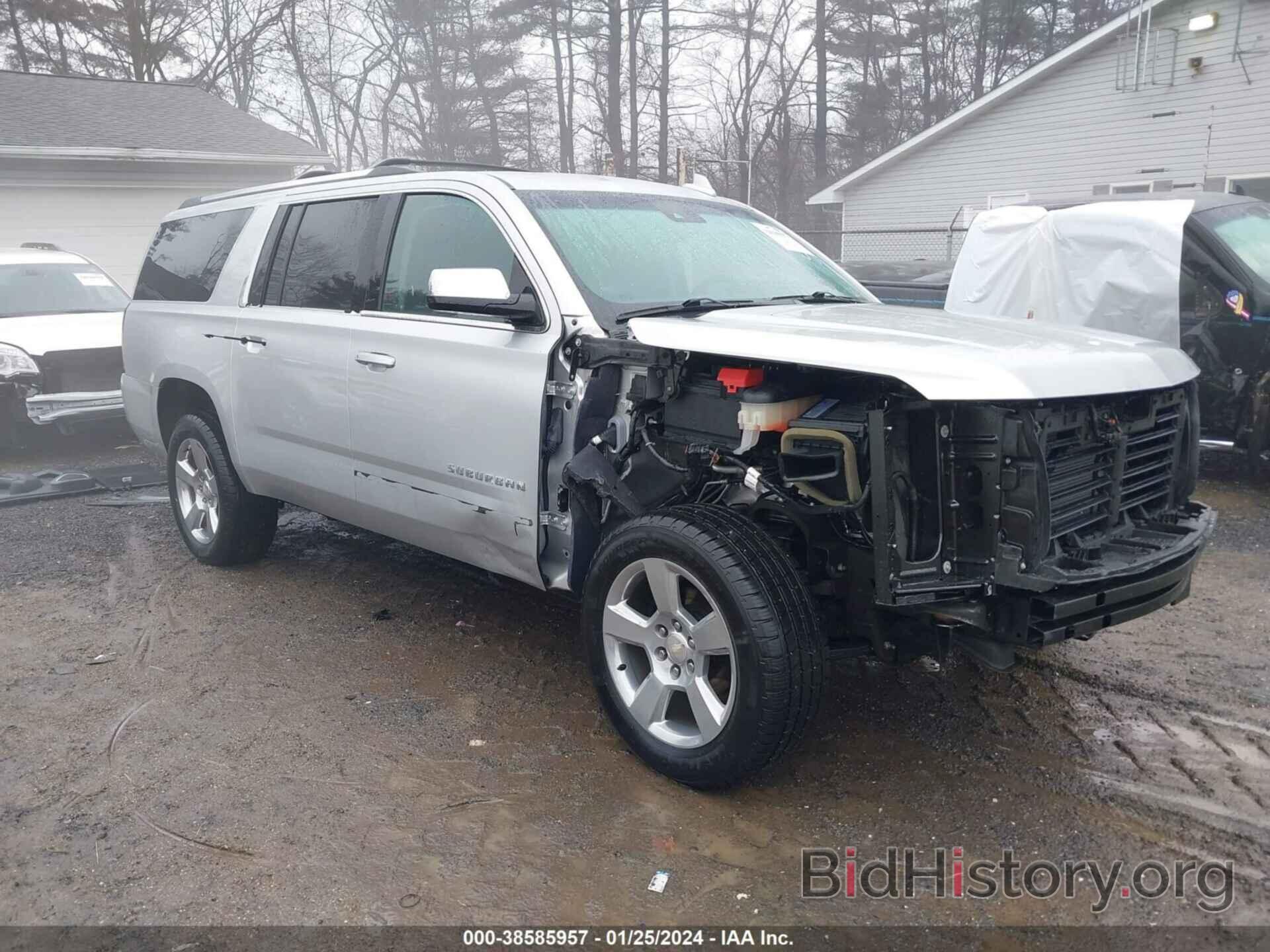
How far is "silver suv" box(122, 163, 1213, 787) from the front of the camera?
115 inches

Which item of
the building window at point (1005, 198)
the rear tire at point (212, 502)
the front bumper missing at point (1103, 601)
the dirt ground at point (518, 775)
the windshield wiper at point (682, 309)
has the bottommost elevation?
the dirt ground at point (518, 775)

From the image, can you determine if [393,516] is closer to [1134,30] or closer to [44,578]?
[44,578]

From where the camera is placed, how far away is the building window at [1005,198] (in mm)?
18391

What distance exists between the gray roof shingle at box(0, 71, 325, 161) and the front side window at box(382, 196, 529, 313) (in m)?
14.3

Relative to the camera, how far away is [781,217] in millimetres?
31734

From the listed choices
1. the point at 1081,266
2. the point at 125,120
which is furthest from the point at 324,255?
the point at 125,120

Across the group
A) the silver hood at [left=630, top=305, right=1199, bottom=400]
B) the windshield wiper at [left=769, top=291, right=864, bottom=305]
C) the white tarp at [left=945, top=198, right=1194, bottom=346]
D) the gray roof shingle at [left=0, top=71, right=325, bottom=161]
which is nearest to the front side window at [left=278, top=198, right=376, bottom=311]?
the silver hood at [left=630, top=305, right=1199, bottom=400]

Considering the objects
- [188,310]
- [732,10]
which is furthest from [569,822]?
[732,10]

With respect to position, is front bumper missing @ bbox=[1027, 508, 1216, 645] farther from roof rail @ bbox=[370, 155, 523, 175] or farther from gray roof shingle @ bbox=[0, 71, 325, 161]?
gray roof shingle @ bbox=[0, 71, 325, 161]

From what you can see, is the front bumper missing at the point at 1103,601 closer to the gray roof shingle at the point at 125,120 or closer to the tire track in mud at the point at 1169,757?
the tire track in mud at the point at 1169,757

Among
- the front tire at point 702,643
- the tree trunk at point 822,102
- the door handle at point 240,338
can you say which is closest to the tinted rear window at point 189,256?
the door handle at point 240,338

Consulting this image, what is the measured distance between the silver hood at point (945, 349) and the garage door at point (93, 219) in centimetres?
1474

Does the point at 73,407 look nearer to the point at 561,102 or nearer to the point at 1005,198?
the point at 1005,198

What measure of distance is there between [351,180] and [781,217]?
93.1ft
